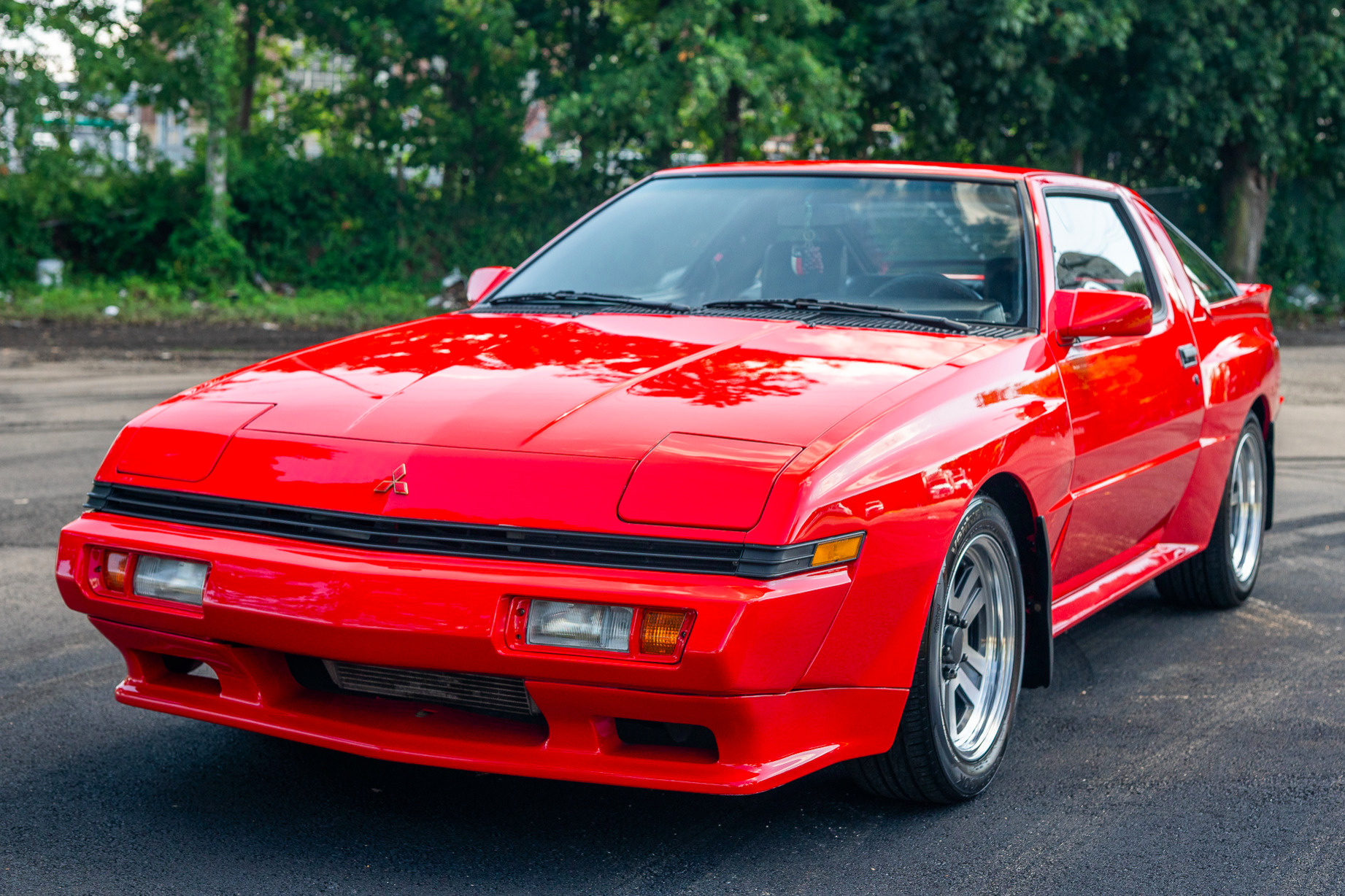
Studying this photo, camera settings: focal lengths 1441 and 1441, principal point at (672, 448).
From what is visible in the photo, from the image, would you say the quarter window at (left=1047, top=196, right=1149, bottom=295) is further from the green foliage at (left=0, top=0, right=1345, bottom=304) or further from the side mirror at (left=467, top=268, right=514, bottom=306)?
the green foliage at (left=0, top=0, right=1345, bottom=304)

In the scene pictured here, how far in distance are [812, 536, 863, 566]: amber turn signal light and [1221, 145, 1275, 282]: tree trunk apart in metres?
20.2

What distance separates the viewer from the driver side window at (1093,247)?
4328 mm

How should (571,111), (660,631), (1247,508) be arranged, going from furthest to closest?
(571,111) → (1247,508) → (660,631)

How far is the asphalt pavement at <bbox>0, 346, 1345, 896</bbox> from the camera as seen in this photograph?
288cm

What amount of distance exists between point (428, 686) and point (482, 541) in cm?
34

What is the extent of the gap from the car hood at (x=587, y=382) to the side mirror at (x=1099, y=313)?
13.8 inches

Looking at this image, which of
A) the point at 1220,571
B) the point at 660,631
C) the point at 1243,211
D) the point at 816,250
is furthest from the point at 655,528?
the point at 1243,211

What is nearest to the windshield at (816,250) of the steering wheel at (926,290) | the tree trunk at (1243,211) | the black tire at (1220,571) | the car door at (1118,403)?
the steering wheel at (926,290)

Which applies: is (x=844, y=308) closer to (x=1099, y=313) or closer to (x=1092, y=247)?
(x=1099, y=313)

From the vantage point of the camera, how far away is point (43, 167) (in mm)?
19031

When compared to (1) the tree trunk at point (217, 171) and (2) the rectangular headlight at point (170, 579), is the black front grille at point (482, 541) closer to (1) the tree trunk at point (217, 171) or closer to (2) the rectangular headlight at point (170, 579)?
(2) the rectangular headlight at point (170, 579)

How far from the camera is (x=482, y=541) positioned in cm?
274

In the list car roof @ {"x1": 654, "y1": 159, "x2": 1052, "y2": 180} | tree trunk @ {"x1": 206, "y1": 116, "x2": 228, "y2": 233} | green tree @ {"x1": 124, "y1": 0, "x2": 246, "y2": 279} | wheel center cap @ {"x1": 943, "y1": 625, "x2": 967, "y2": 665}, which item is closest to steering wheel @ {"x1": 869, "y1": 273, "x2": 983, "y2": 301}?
car roof @ {"x1": 654, "y1": 159, "x2": 1052, "y2": 180}

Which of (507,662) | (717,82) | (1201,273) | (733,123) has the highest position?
(717,82)
